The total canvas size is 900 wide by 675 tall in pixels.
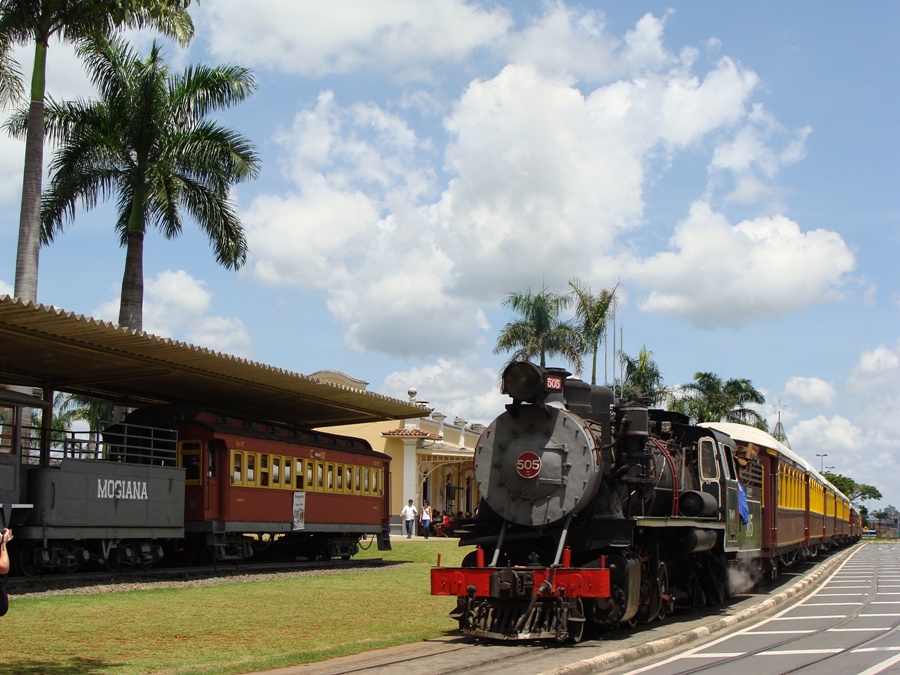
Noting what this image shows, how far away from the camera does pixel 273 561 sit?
25953 millimetres

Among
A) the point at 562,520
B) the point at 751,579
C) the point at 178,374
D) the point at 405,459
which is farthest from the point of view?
the point at 405,459

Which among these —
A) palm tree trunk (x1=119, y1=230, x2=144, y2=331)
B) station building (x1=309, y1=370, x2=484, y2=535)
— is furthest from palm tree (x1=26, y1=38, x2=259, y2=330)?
station building (x1=309, y1=370, x2=484, y2=535)

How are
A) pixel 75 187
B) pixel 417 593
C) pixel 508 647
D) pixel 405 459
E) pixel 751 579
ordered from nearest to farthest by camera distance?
pixel 508 647 → pixel 417 593 → pixel 751 579 → pixel 75 187 → pixel 405 459

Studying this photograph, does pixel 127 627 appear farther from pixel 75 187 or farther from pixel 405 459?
pixel 405 459

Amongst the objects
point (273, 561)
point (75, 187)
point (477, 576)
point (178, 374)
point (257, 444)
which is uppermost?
point (75, 187)

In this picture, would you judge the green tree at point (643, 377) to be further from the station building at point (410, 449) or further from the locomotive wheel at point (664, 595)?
the locomotive wheel at point (664, 595)

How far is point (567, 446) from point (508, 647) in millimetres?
2332

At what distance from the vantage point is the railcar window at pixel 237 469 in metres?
21.2

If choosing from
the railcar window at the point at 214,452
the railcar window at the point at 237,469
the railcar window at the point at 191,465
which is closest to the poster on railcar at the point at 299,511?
the railcar window at the point at 237,469

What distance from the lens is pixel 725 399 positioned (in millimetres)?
58781

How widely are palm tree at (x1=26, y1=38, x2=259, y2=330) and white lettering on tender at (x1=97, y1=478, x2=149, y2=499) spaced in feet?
23.5

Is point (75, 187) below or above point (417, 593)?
above

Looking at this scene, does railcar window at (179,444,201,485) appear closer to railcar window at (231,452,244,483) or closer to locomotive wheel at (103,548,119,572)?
railcar window at (231,452,244,483)

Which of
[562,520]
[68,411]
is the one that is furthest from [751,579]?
[68,411]
